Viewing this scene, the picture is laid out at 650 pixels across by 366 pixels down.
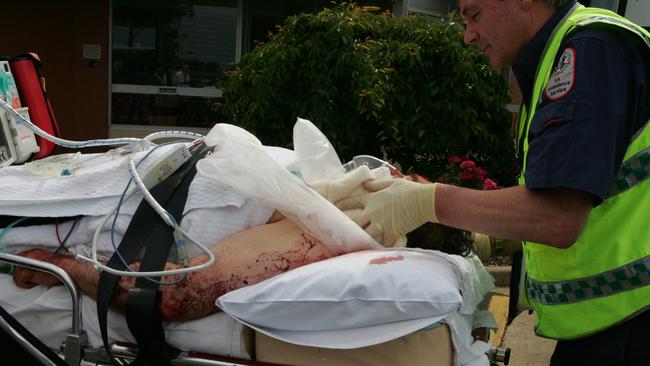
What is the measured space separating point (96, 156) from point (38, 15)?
6138 millimetres

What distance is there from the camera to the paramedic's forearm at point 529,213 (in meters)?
1.49

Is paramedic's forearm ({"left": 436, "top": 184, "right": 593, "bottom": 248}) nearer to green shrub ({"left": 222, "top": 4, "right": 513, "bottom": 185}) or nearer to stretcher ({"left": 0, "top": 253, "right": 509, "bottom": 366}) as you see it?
stretcher ({"left": 0, "top": 253, "right": 509, "bottom": 366})

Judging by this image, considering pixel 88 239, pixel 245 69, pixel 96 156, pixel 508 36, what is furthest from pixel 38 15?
pixel 508 36

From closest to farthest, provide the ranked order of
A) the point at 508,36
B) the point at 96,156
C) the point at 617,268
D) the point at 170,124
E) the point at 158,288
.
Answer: the point at 617,268
the point at 508,36
the point at 158,288
the point at 96,156
the point at 170,124

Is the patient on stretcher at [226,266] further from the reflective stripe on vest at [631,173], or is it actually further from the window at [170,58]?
the window at [170,58]

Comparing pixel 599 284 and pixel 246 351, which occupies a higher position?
pixel 599 284

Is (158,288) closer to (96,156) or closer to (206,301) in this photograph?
(206,301)

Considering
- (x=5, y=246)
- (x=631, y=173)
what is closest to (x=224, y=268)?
(x=5, y=246)

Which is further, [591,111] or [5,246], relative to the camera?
[5,246]

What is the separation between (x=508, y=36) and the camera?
1705 millimetres

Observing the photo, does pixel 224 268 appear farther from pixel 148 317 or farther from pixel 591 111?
pixel 591 111

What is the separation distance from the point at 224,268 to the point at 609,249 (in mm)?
1086

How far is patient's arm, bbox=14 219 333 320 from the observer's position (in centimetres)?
188

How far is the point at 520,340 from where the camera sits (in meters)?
4.10
